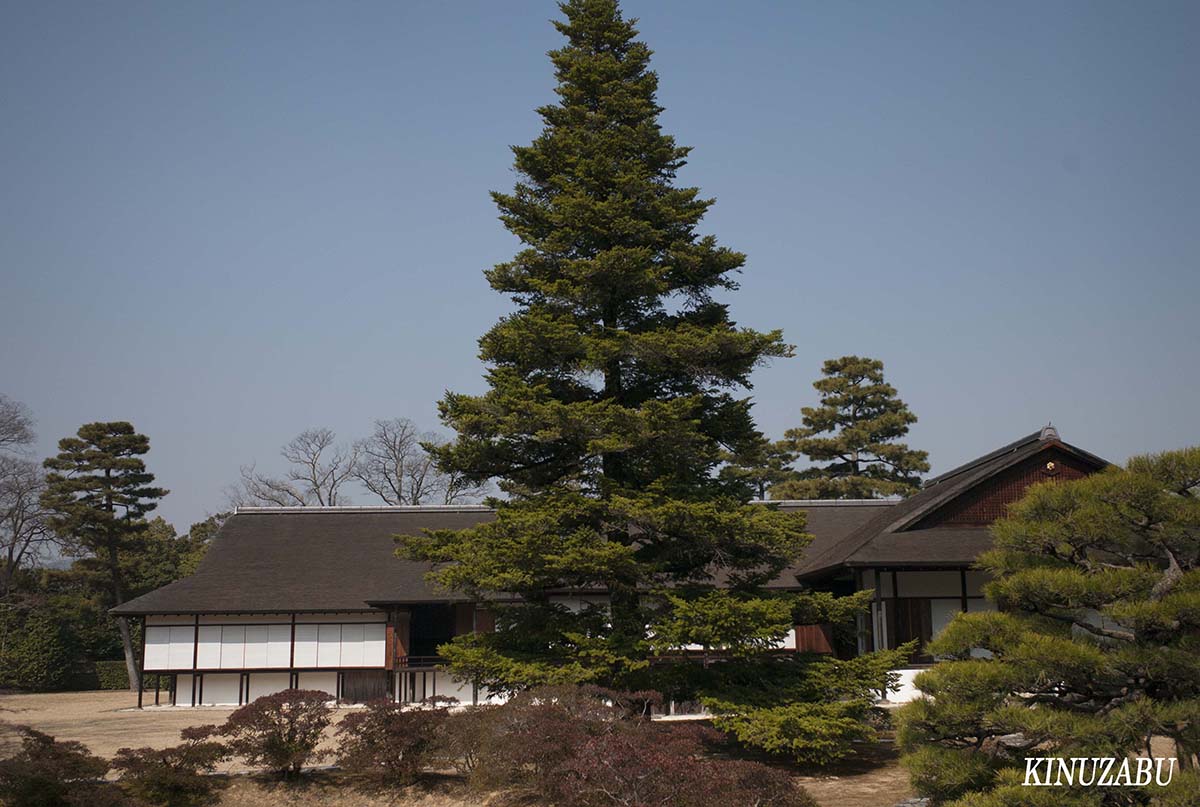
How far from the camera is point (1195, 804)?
→ 759cm

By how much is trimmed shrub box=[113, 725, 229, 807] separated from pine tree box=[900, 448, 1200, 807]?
8551 millimetres

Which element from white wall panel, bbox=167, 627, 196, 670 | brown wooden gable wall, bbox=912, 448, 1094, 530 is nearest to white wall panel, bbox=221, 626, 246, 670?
white wall panel, bbox=167, 627, 196, 670

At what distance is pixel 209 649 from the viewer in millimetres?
28312

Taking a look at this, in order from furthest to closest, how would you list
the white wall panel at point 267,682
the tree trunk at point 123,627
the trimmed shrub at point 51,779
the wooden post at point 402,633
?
the tree trunk at point 123,627, the white wall panel at point 267,682, the wooden post at point 402,633, the trimmed shrub at point 51,779

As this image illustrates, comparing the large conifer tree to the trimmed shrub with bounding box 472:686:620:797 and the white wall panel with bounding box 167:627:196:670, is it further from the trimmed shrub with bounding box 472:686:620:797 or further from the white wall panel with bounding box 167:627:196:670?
the white wall panel with bounding box 167:627:196:670

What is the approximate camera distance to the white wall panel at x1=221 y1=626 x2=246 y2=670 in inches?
1109

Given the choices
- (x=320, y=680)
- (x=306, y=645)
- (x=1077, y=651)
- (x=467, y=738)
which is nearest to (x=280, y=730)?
(x=467, y=738)

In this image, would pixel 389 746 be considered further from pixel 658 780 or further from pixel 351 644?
pixel 351 644

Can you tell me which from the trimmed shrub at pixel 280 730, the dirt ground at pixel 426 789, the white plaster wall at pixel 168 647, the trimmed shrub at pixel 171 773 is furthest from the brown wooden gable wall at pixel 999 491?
the white plaster wall at pixel 168 647

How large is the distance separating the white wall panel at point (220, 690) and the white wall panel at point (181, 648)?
29.4 inches

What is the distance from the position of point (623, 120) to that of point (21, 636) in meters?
31.2

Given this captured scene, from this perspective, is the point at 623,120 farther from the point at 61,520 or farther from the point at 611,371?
the point at 61,520

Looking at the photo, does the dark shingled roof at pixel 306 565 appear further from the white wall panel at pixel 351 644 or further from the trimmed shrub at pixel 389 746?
the trimmed shrub at pixel 389 746

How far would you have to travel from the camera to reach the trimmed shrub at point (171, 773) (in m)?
12.4
